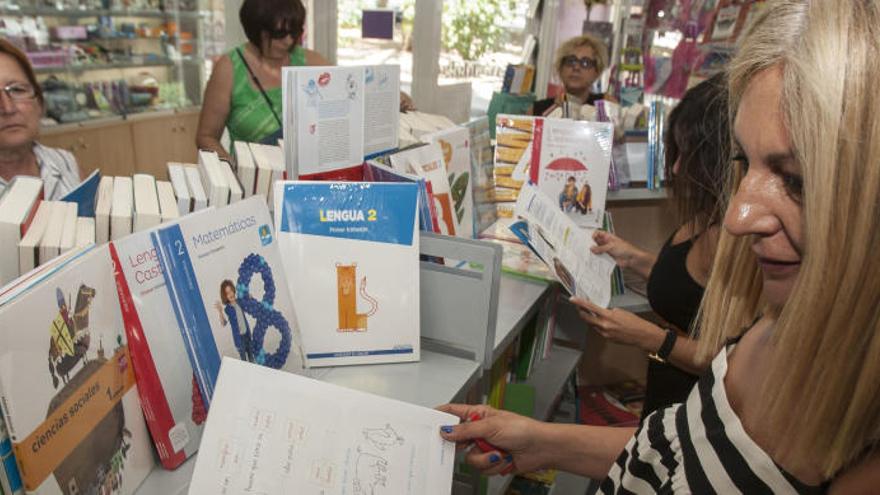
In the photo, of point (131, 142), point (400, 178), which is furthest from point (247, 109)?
point (131, 142)

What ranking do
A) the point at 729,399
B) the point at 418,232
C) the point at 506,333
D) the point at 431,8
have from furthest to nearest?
the point at 431,8 < the point at 506,333 < the point at 418,232 < the point at 729,399

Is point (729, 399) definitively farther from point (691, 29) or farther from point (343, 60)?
point (343, 60)

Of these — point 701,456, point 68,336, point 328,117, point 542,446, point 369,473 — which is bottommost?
point 542,446

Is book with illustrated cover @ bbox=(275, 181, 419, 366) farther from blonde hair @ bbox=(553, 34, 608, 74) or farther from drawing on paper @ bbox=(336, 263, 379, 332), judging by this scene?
blonde hair @ bbox=(553, 34, 608, 74)

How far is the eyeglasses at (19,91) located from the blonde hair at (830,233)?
195cm

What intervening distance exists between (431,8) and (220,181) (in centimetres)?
474

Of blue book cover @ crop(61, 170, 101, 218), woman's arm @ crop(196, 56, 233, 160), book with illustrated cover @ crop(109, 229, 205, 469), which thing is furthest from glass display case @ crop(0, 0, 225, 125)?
book with illustrated cover @ crop(109, 229, 205, 469)

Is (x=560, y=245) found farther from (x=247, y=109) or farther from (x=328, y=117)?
(x=247, y=109)

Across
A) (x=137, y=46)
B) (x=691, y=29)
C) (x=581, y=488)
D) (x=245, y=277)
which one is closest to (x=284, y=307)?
(x=245, y=277)

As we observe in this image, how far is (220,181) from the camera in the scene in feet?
3.55

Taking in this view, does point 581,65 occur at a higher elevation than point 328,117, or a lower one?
higher

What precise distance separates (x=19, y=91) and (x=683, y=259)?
197 centimetres

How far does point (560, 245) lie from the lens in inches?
64.8

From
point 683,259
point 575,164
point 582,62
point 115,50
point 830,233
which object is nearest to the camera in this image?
point 830,233
